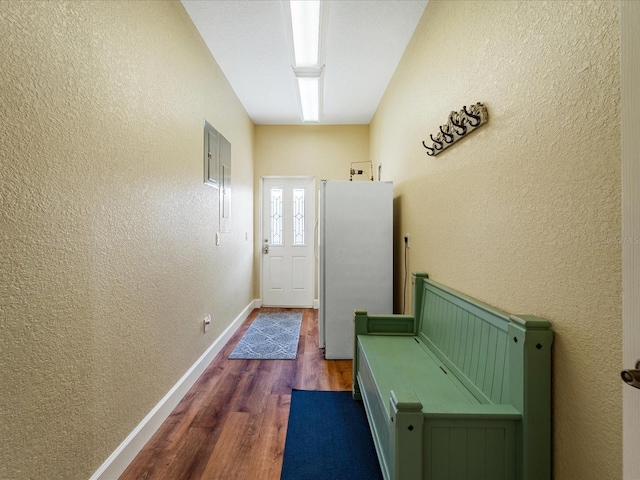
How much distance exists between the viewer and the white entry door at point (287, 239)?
4594 mm

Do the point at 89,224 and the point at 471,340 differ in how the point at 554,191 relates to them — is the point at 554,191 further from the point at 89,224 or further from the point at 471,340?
the point at 89,224

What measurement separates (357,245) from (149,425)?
1985mm

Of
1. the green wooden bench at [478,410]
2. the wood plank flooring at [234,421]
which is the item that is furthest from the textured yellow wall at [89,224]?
the green wooden bench at [478,410]

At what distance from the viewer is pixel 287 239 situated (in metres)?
4.61

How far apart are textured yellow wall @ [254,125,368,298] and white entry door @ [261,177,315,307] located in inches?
7.0

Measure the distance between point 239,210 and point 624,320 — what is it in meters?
3.49

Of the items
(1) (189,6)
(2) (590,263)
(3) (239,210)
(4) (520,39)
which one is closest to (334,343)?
(3) (239,210)

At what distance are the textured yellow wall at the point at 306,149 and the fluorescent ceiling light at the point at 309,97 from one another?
0.39m

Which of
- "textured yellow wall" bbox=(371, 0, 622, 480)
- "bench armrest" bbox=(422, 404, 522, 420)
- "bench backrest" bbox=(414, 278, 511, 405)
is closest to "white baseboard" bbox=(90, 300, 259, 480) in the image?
"bench armrest" bbox=(422, 404, 522, 420)

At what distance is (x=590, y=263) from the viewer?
85 cm

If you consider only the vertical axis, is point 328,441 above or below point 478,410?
below

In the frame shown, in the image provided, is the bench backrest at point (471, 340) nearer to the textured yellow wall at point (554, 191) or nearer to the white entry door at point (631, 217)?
the textured yellow wall at point (554, 191)

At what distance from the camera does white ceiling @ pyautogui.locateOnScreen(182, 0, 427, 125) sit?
2.14 m

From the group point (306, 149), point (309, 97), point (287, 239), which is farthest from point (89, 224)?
point (306, 149)
